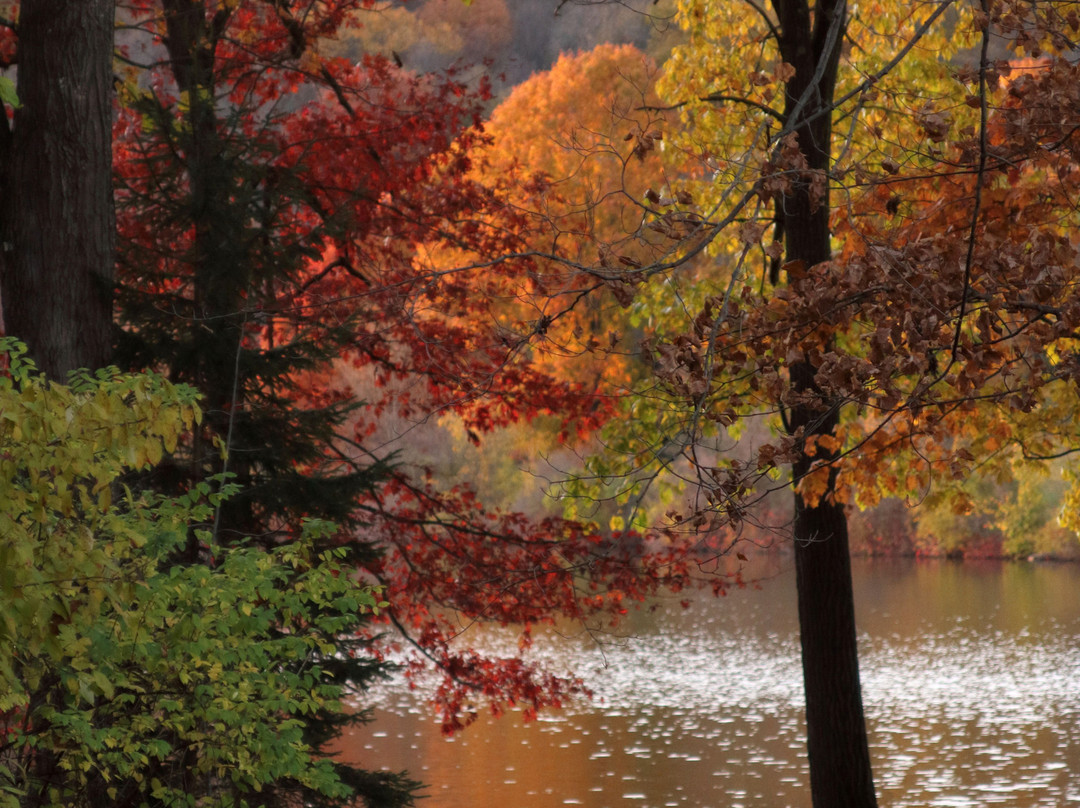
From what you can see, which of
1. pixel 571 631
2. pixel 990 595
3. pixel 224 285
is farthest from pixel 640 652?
pixel 224 285

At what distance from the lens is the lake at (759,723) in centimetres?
1234

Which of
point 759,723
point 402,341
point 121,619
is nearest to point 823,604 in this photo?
point 402,341

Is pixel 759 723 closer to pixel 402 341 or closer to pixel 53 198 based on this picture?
pixel 402 341

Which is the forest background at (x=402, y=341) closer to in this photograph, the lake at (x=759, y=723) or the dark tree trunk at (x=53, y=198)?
the dark tree trunk at (x=53, y=198)

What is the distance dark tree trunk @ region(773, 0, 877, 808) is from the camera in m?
7.84

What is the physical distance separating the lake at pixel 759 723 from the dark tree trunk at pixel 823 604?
1267 millimetres

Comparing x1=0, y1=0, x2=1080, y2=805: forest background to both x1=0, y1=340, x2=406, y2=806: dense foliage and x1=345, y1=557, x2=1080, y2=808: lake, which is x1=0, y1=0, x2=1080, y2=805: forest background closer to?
x1=0, y1=340, x2=406, y2=806: dense foliage

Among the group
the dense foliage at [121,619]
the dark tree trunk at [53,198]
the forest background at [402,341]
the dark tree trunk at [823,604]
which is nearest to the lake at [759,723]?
the dark tree trunk at [823,604]

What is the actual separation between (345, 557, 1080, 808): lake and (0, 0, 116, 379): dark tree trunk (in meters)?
3.86

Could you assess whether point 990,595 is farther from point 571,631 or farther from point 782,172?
point 782,172

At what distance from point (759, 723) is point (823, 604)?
26.3 feet

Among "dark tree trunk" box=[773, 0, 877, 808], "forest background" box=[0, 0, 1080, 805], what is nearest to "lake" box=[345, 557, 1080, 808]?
"dark tree trunk" box=[773, 0, 877, 808]

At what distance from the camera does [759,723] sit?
1548 cm

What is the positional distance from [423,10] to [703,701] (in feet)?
126
